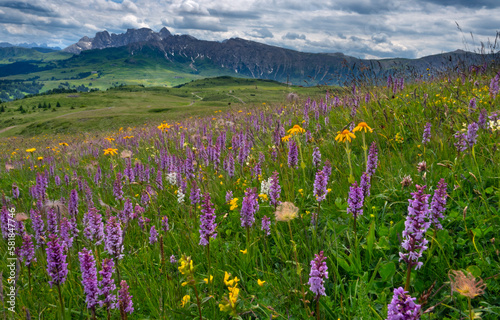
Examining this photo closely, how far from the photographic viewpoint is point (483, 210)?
302cm

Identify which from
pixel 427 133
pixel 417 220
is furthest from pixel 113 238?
pixel 427 133

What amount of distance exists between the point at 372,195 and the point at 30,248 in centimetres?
441

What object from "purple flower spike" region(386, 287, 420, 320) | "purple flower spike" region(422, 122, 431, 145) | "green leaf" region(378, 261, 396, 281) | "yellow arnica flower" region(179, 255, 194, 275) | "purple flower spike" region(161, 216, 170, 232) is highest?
"purple flower spike" region(422, 122, 431, 145)

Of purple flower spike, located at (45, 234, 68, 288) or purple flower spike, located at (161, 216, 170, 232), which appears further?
purple flower spike, located at (161, 216, 170, 232)

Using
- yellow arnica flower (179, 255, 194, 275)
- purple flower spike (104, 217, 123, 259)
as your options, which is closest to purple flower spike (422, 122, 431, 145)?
yellow arnica flower (179, 255, 194, 275)

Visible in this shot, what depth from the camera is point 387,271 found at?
2.64 meters

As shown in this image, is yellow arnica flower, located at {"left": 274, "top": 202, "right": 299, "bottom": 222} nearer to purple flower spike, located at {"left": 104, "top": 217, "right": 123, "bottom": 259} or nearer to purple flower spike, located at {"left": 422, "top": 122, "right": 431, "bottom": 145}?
purple flower spike, located at {"left": 104, "top": 217, "right": 123, "bottom": 259}

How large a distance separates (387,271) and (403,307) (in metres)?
1.49

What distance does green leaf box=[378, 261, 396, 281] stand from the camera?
2621mm

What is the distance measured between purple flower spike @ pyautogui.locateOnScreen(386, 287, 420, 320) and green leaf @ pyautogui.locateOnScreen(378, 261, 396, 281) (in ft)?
4.66

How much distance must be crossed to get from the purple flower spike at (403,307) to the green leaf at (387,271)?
4.66ft

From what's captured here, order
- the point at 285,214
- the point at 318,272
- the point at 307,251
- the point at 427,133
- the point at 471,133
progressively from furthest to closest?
the point at 427,133, the point at 471,133, the point at 307,251, the point at 285,214, the point at 318,272

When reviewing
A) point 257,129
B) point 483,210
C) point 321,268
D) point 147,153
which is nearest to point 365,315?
point 321,268

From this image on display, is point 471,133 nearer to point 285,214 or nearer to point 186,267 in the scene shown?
point 285,214
